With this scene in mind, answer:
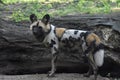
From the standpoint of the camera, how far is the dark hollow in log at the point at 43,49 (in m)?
6.57

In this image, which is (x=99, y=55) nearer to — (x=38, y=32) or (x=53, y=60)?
(x=53, y=60)

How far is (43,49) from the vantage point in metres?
6.76

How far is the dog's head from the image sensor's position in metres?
6.23

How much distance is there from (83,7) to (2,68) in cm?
245

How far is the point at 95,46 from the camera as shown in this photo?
6.04m

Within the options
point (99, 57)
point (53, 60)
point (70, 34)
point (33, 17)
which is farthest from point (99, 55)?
point (33, 17)

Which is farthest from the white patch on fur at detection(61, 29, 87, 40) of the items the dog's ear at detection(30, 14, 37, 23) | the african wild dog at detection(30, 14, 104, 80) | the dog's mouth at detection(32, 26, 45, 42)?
the dog's ear at detection(30, 14, 37, 23)

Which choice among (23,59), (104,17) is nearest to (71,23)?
(104,17)

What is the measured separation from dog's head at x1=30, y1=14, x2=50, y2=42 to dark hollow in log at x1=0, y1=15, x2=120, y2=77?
0.47 metres

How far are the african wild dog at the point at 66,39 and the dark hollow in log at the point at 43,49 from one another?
36 cm

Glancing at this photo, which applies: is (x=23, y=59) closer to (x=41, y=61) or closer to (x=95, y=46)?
(x=41, y=61)

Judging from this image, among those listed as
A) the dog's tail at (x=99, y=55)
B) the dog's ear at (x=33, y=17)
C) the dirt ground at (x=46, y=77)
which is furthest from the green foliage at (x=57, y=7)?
the dog's tail at (x=99, y=55)

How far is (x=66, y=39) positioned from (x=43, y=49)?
664 millimetres

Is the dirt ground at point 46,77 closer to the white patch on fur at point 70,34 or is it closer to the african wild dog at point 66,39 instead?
the african wild dog at point 66,39
